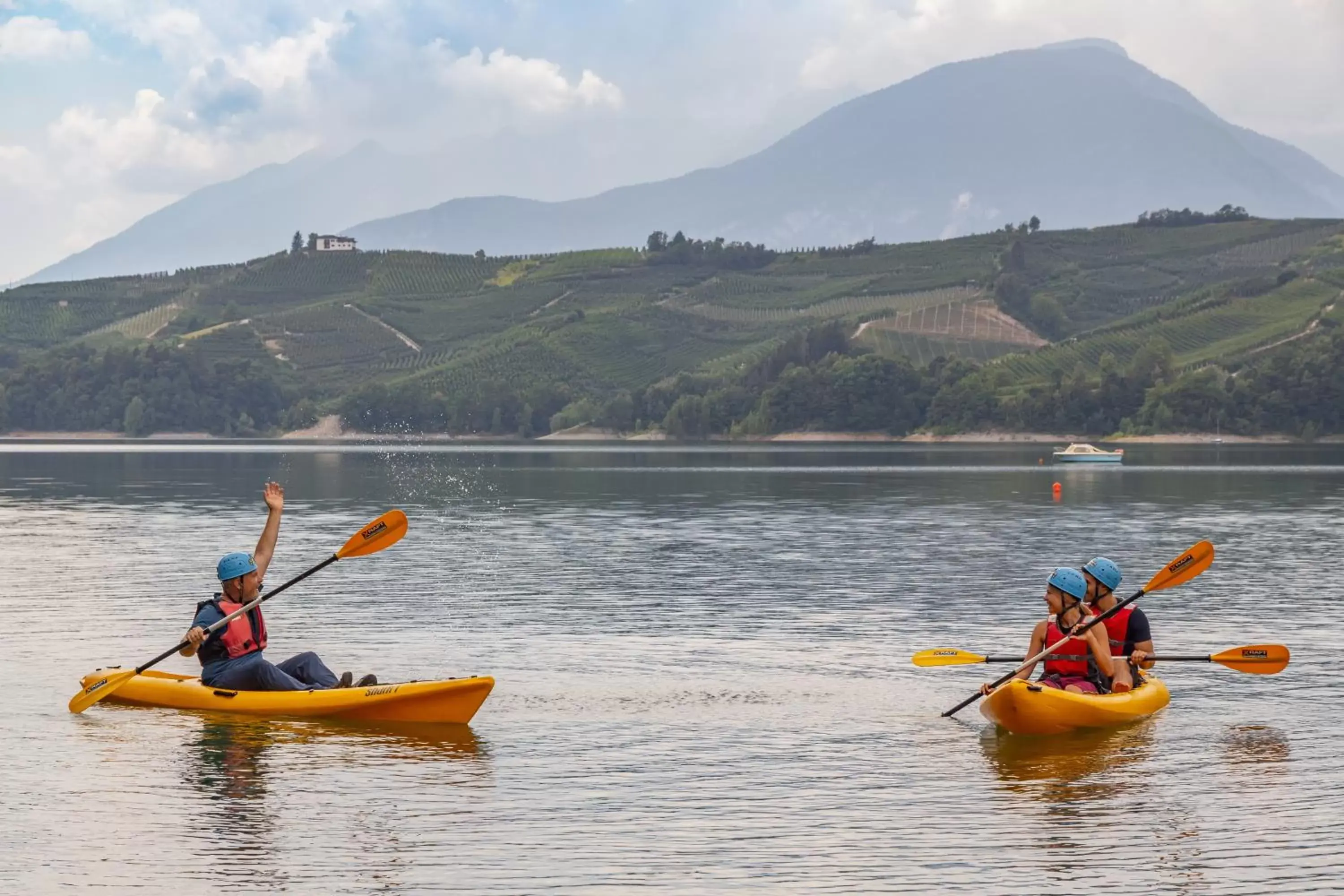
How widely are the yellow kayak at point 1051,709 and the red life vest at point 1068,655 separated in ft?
1.68

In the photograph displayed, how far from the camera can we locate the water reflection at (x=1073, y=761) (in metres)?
22.5

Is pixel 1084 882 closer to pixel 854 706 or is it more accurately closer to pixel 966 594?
pixel 854 706

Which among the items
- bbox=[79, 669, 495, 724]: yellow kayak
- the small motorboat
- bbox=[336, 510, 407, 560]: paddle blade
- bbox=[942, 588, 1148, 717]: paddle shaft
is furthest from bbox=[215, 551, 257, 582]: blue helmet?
the small motorboat

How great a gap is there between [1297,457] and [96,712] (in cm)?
15633

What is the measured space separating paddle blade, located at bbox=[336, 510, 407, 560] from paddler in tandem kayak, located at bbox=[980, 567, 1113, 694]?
10.1 metres

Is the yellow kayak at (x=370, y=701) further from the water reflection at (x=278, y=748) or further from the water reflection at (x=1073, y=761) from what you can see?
the water reflection at (x=1073, y=761)

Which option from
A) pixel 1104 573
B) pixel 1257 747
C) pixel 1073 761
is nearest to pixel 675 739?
pixel 1073 761

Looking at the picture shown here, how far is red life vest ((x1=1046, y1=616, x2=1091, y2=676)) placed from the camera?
88.2 feet

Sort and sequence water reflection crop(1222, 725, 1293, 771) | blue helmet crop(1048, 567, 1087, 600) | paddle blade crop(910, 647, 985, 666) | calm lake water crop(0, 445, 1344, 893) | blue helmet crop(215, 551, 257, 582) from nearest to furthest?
calm lake water crop(0, 445, 1344, 893)
water reflection crop(1222, 725, 1293, 771)
blue helmet crop(1048, 567, 1087, 600)
blue helmet crop(215, 551, 257, 582)
paddle blade crop(910, 647, 985, 666)

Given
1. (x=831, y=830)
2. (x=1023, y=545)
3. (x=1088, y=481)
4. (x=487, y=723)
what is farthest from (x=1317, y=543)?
(x=1088, y=481)

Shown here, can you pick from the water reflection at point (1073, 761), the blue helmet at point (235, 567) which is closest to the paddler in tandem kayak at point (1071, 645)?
the water reflection at point (1073, 761)

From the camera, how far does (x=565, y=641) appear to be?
36844mm

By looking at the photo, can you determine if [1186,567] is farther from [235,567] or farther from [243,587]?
[235,567]

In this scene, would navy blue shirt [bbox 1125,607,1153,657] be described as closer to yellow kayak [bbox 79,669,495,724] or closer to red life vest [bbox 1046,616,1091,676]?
red life vest [bbox 1046,616,1091,676]
